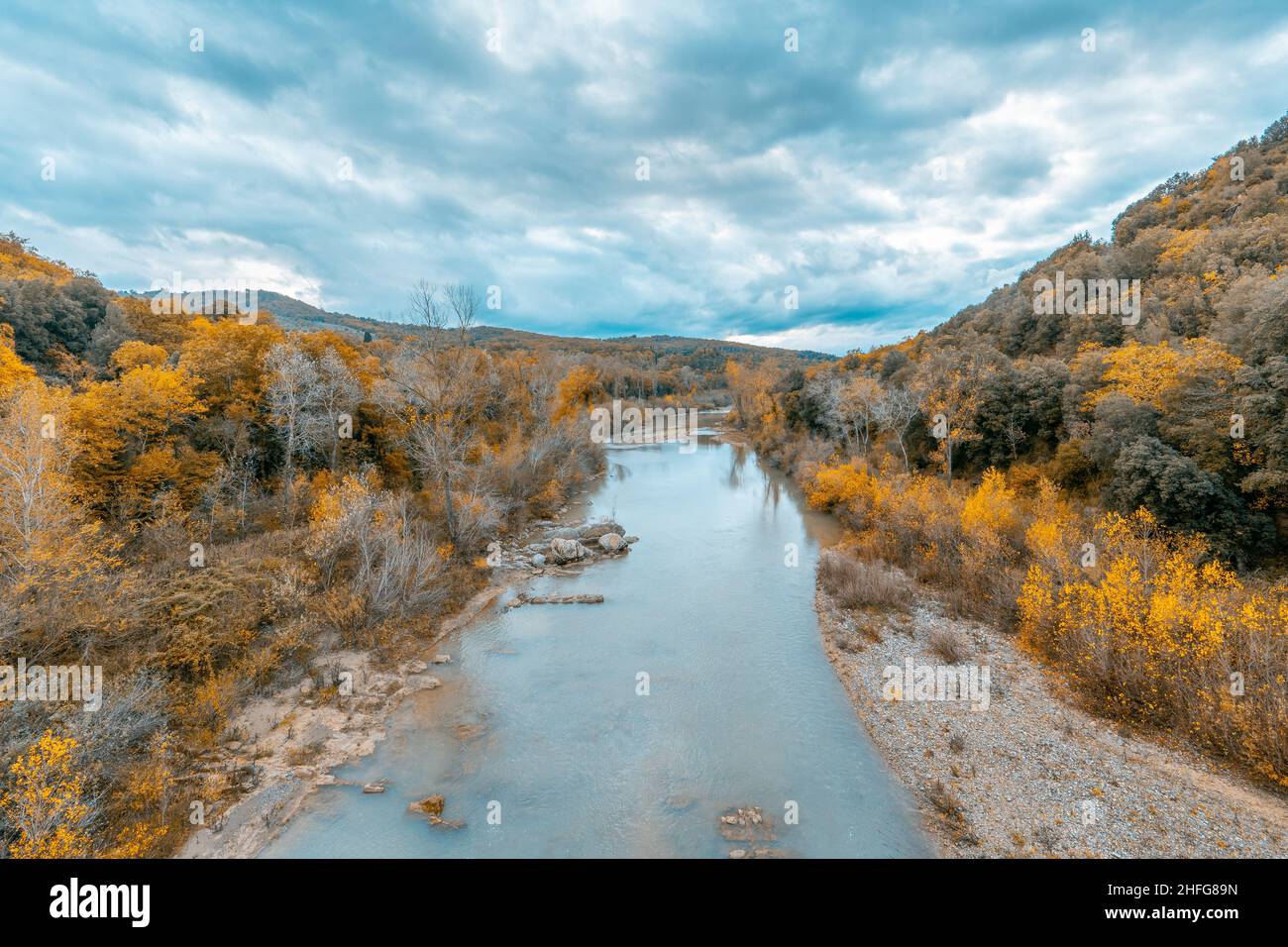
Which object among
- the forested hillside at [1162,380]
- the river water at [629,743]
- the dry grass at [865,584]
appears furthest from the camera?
the dry grass at [865,584]

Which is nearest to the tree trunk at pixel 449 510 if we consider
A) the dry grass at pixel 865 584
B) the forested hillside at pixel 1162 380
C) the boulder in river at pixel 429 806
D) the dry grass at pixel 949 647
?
the boulder in river at pixel 429 806

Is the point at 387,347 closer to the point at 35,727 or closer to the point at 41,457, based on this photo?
the point at 41,457

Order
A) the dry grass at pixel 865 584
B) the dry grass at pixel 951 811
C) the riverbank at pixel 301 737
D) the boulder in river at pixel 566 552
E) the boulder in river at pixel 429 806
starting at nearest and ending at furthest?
the dry grass at pixel 951 811
the riverbank at pixel 301 737
the boulder in river at pixel 429 806
the dry grass at pixel 865 584
the boulder in river at pixel 566 552

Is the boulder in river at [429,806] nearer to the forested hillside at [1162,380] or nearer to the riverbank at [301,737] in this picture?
the riverbank at [301,737]

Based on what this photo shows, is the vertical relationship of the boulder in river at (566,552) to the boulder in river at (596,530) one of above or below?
below

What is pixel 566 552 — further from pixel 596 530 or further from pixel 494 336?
pixel 494 336
